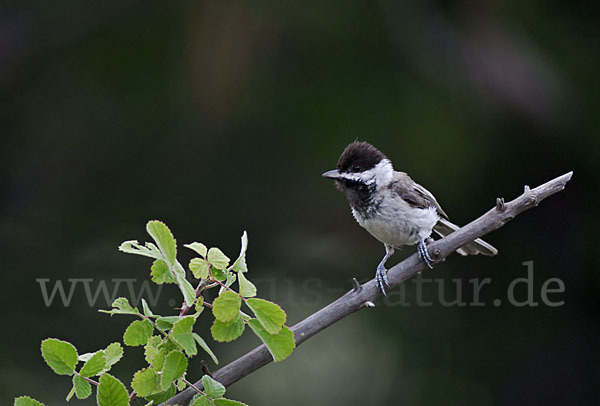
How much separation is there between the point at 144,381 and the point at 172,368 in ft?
0.30

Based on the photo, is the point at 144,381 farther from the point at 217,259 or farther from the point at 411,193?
the point at 411,193

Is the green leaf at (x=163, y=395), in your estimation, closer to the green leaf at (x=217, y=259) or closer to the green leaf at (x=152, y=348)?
the green leaf at (x=152, y=348)

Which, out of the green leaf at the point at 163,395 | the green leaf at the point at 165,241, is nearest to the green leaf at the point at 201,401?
the green leaf at the point at 163,395

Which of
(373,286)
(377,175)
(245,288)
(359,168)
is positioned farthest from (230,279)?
(377,175)

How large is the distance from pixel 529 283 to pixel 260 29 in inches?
86.1

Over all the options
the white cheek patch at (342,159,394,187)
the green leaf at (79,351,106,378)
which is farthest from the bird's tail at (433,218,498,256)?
the green leaf at (79,351,106,378)

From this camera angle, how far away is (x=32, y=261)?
4023 mm

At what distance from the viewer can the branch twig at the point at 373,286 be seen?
142 cm

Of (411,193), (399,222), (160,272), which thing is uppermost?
(411,193)

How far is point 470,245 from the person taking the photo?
9.36 feet

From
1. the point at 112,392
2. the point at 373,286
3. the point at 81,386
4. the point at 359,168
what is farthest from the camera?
the point at 359,168

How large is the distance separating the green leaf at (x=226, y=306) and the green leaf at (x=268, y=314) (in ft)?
0.12

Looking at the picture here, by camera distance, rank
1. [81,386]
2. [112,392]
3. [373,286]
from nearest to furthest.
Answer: [112,392] → [81,386] → [373,286]

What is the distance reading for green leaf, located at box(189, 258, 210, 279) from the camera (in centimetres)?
116
